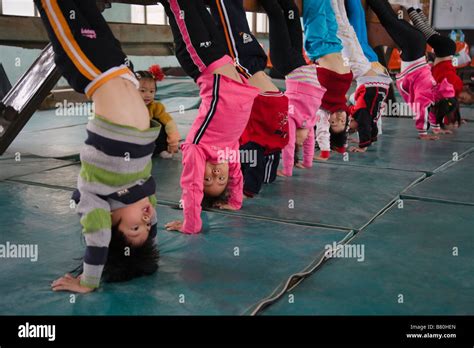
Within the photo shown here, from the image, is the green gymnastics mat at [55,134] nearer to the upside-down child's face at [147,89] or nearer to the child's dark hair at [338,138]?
the upside-down child's face at [147,89]

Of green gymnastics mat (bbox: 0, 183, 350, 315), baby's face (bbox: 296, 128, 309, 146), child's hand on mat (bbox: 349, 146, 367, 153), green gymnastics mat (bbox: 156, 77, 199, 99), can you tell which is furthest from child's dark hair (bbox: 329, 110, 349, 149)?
green gymnastics mat (bbox: 156, 77, 199, 99)

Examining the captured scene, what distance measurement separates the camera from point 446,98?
5.33 meters

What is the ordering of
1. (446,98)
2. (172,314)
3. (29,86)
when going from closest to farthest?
(172,314) → (29,86) → (446,98)

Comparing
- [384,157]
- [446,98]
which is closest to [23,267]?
[384,157]

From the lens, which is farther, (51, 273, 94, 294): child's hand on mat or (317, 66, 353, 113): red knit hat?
(317, 66, 353, 113): red knit hat

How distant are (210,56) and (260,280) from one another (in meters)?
1.09

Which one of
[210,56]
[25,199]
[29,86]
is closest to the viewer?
[210,56]

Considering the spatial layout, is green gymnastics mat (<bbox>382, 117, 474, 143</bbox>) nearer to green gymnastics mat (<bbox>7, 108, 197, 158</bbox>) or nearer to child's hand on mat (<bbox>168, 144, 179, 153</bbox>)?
green gymnastics mat (<bbox>7, 108, 197, 158</bbox>)

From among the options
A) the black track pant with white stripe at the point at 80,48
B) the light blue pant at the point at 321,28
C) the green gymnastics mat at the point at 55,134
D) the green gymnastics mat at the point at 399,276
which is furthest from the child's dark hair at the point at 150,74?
the green gymnastics mat at the point at 399,276

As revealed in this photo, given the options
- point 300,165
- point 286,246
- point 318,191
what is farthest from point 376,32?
point 286,246

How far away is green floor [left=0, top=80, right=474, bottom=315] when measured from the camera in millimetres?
1703

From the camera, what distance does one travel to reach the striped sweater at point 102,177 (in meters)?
1.65

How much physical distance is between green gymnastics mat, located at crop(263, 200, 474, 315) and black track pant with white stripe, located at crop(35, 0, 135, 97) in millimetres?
906

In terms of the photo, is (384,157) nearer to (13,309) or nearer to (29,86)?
(29,86)
